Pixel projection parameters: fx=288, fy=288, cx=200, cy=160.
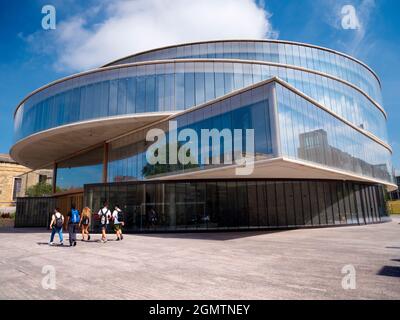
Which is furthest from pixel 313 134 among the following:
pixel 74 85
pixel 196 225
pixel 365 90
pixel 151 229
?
pixel 365 90

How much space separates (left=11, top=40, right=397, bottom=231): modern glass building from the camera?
17.5 m

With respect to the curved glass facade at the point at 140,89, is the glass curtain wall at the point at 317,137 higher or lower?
lower

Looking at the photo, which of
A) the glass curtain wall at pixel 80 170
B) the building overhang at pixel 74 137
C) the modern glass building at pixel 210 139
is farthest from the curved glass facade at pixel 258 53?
the glass curtain wall at pixel 80 170

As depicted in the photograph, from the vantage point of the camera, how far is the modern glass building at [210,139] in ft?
57.3

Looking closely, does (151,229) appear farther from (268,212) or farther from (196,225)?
(268,212)

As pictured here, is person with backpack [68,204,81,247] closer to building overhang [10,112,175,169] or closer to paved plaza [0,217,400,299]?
paved plaza [0,217,400,299]

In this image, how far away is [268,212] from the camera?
82.8ft

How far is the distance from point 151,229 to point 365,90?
114 feet

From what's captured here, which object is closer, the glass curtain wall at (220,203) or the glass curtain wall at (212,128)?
the glass curtain wall at (212,128)

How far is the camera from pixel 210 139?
19406 millimetres

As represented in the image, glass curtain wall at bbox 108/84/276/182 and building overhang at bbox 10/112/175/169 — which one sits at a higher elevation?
building overhang at bbox 10/112/175/169

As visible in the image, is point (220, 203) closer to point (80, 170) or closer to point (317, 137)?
point (317, 137)

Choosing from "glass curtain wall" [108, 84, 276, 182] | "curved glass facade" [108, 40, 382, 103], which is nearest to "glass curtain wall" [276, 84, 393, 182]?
"glass curtain wall" [108, 84, 276, 182]

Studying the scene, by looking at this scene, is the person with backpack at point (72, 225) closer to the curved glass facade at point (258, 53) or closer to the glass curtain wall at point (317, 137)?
the glass curtain wall at point (317, 137)
